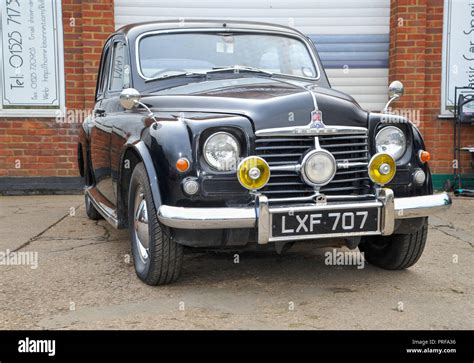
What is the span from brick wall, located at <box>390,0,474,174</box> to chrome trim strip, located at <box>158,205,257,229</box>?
526cm

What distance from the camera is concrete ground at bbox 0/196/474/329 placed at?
282 cm

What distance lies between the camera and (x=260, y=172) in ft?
9.59

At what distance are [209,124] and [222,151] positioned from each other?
17 cm

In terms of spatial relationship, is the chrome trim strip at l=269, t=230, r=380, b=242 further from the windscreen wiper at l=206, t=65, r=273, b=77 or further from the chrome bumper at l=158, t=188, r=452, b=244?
the windscreen wiper at l=206, t=65, r=273, b=77

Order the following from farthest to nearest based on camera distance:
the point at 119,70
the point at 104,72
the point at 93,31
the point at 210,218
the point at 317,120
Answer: the point at 93,31 < the point at 104,72 < the point at 119,70 < the point at 317,120 < the point at 210,218

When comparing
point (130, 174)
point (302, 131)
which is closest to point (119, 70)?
point (130, 174)

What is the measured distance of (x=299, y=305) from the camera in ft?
10.0

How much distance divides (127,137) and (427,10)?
5.57 m

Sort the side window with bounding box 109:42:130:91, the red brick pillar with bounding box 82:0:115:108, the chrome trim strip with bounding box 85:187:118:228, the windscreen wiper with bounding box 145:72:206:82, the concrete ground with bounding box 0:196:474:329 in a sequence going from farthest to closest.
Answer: the red brick pillar with bounding box 82:0:115:108, the side window with bounding box 109:42:130:91, the chrome trim strip with bounding box 85:187:118:228, the windscreen wiper with bounding box 145:72:206:82, the concrete ground with bounding box 0:196:474:329

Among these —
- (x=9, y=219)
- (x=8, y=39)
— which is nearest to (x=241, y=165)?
(x=9, y=219)

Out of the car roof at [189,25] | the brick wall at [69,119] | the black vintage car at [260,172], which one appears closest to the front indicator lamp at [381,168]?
the black vintage car at [260,172]

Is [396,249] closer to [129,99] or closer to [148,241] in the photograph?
[148,241]

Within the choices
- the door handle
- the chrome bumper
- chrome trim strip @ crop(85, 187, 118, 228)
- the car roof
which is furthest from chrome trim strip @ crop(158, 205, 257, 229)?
the door handle

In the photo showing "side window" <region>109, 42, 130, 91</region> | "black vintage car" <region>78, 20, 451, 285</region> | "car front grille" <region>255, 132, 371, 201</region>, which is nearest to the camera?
"black vintage car" <region>78, 20, 451, 285</region>
